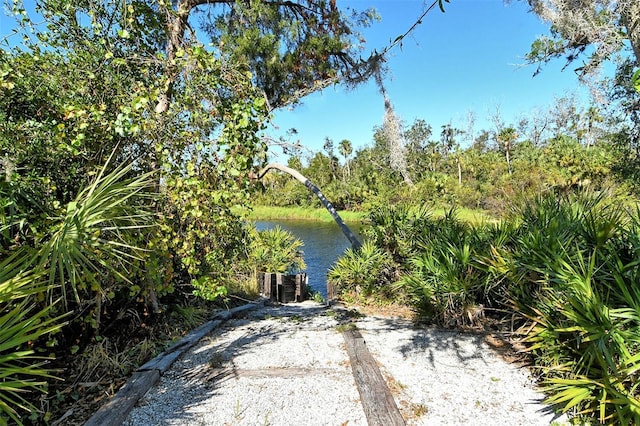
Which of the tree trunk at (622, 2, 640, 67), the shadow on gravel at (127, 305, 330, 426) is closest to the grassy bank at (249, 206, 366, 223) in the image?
the tree trunk at (622, 2, 640, 67)

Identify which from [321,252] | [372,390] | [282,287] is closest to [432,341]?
[372,390]

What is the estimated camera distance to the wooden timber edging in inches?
97.2

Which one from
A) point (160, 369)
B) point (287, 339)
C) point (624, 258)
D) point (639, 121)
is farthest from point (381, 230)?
point (639, 121)

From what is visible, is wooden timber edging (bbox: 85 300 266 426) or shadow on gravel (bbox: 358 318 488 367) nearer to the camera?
wooden timber edging (bbox: 85 300 266 426)

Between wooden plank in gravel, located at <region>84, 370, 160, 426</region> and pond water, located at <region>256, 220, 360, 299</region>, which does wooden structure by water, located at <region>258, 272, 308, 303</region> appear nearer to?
pond water, located at <region>256, 220, 360, 299</region>

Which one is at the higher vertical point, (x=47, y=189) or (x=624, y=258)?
(x=47, y=189)

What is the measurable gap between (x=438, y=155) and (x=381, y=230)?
30843mm

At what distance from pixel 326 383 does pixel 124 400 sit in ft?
5.24

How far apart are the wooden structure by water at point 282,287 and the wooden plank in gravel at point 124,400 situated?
491 centimetres

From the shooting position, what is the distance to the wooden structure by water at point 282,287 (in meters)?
Answer: 8.20

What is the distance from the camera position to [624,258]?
2861 millimetres

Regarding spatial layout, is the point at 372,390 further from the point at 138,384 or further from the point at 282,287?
the point at 282,287

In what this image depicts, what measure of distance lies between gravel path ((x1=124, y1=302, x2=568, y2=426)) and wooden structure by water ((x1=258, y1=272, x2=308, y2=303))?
3768mm

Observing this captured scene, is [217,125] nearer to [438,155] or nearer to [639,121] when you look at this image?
[639,121]
